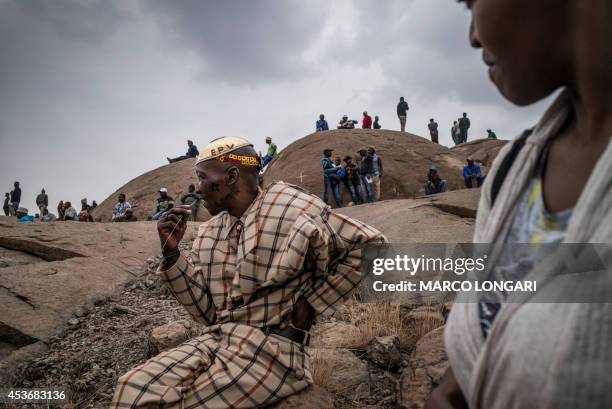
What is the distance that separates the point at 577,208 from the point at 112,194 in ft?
83.6

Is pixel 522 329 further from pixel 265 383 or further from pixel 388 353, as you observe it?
pixel 388 353

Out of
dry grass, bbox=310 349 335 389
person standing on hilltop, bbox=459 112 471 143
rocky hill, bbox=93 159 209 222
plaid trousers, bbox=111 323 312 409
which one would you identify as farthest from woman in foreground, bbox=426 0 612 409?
person standing on hilltop, bbox=459 112 471 143

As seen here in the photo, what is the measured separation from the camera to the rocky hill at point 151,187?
20422 mm

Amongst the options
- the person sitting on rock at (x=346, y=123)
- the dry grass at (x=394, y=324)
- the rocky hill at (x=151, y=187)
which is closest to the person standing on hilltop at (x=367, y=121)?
the person sitting on rock at (x=346, y=123)

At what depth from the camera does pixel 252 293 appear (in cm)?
251

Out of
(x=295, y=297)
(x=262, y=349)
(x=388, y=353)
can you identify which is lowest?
(x=388, y=353)

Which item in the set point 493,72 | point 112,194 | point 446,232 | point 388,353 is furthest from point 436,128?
point 493,72

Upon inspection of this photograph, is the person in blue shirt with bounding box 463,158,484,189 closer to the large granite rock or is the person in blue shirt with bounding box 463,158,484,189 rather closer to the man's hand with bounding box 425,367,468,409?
the large granite rock

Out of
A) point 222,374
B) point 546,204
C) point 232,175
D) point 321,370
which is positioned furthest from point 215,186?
point 546,204

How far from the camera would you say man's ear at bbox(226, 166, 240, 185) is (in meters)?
2.91

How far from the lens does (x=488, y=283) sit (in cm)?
89

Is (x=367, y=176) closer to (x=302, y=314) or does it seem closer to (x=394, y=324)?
(x=394, y=324)

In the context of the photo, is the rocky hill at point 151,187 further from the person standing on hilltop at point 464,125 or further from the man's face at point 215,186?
the man's face at point 215,186

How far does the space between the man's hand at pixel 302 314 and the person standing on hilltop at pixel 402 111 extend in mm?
20480
